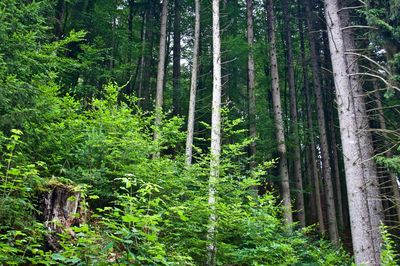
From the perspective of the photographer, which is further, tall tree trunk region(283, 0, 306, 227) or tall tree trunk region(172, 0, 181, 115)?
tall tree trunk region(172, 0, 181, 115)

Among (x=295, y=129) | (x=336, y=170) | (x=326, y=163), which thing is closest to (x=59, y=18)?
(x=295, y=129)

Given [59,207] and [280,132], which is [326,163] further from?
[59,207]

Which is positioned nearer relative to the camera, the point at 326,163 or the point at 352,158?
the point at 352,158

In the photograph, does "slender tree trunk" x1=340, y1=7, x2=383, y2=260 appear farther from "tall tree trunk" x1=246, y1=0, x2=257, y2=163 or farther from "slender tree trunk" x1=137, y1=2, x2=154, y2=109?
"slender tree trunk" x1=137, y1=2, x2=154, y2=109

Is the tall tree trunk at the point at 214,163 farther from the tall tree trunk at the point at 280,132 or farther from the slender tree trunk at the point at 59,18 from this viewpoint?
the slender tree trunk at the point at 59,18

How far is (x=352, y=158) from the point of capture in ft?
22.0

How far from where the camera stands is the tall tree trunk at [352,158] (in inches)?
250

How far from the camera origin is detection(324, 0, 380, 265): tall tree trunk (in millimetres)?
6355

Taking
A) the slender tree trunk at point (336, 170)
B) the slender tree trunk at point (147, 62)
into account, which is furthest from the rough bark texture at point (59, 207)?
the slender tree trunk at point (336, 170)

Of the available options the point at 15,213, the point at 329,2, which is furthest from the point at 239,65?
the point at 15,213

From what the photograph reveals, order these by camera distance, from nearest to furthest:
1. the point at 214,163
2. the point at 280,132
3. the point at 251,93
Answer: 1. the point at 214,163
2. the point at 280,132
3. the point at 251,93

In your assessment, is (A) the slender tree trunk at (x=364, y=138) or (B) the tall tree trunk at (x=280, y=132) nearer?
(A) the slender tree trunk at (x=364, y=138)

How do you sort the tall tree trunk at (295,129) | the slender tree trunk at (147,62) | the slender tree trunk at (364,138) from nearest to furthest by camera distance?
the slender tree trunk at (364,138) → the tall tree trunk at (295,129) → the slender tree trunk at (147,62)

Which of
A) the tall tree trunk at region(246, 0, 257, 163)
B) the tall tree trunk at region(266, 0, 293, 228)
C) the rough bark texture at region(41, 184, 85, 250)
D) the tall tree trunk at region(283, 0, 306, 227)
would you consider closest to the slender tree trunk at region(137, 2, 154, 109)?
the tall tree trunk at region(246, 0, 257, 163)
